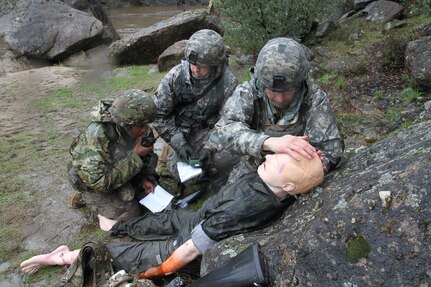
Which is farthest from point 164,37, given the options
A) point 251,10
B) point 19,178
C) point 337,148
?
point 337,148

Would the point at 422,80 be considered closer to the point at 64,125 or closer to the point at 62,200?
the point at 62,200

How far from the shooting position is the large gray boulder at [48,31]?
43.2 feet

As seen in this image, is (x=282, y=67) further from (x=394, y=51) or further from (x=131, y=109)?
(x=394, y=51)

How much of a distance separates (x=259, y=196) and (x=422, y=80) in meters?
3.79

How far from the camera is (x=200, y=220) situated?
3955 mm

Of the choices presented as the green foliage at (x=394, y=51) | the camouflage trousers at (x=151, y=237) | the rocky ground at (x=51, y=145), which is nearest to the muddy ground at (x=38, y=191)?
the rocky ground at (x=51, y=145)

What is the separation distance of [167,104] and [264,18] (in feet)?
11.2

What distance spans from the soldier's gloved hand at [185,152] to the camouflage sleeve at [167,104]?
0.95 ft

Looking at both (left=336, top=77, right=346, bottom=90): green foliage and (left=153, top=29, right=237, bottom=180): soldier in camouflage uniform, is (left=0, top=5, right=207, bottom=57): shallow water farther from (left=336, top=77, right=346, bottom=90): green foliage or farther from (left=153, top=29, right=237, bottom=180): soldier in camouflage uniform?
(left=153, top=29, right=237, bottom=180): soldier in camouflage uniform

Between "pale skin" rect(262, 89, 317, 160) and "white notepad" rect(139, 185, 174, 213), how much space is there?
1845 millimetres

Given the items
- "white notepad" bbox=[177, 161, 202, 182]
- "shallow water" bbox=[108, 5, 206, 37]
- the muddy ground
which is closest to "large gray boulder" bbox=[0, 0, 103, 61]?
"shallow water" bbox=[108, 5, 206, 37]

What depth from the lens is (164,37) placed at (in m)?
11.5

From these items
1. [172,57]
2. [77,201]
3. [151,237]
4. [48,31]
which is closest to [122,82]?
Answer: [172,57]

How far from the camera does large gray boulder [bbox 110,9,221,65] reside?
11.4 metres
